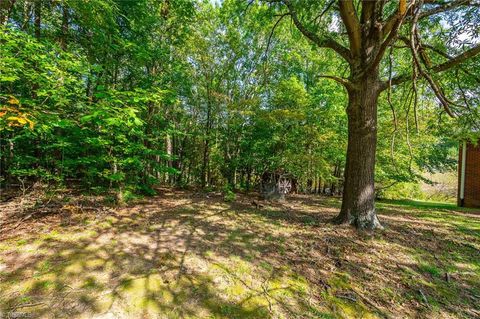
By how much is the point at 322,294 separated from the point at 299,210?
302cm

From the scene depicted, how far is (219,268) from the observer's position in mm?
2453

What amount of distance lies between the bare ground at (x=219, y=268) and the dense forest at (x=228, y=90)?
75 centimetres

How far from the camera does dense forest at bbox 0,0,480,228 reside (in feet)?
10.5

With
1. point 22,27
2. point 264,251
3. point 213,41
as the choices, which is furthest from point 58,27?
point 264,251

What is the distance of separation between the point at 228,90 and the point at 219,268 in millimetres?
8120

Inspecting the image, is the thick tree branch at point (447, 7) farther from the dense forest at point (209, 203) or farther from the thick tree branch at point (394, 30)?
the thick tree branch at point (394, 30)

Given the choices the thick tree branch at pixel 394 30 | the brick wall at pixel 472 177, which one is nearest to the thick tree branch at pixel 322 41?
the thick tree branch at pixel 394 30

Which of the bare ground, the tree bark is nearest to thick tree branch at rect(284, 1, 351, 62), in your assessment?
the bare ground

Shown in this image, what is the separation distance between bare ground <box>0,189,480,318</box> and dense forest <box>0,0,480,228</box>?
0.75 metres

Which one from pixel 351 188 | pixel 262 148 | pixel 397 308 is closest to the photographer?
pixel 397 308

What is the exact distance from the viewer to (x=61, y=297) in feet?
6.14

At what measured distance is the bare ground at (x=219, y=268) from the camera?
1.92 m

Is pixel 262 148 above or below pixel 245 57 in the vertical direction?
below

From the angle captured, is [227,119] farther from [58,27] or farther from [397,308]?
[397,308]
